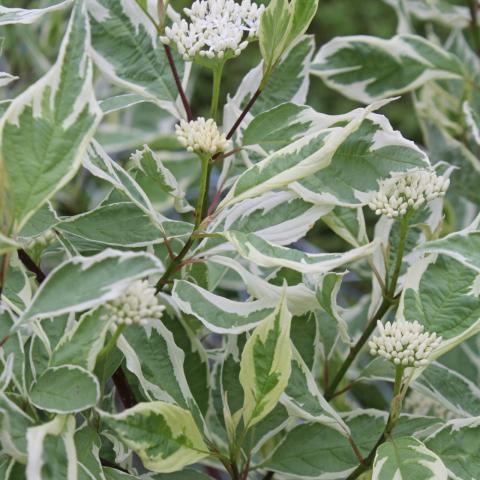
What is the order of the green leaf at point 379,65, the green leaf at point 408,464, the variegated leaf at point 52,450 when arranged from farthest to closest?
the green leaf at point 379,65
the green leaf at point 408,464
the variegated leaf at point 52,450

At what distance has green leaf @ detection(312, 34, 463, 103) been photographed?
1.03 meters

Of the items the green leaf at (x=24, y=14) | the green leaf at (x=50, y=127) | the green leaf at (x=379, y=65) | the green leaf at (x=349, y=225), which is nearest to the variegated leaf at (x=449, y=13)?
the green leaf at (x=379, y=65)

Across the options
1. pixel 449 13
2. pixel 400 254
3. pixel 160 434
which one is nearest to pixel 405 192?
pixel 400 254

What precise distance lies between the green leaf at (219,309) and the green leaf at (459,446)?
161 mm

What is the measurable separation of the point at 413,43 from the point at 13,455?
727 mm

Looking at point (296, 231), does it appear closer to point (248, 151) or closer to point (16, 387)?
point (248, 151)

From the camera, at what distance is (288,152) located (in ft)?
2.03

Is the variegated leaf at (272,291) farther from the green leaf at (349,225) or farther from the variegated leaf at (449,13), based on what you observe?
the variegated leaf at (449,13)

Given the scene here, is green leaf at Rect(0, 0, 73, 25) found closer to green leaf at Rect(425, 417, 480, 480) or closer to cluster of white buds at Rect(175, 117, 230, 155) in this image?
cluster of white buds at Rect(175, 117, 230, 155)

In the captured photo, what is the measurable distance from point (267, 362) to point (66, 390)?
0.14 m

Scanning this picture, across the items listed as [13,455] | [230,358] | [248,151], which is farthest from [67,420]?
[248,151]

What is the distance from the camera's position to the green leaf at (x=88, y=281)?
1.65 ft

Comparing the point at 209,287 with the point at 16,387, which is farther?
the point at 209,287

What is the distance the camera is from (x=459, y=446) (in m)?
0.66
